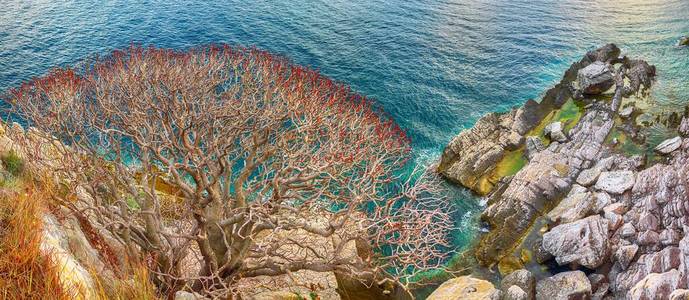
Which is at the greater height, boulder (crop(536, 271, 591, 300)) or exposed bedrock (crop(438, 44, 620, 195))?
exposed bedrock (crop(438, 44, 620, 195))

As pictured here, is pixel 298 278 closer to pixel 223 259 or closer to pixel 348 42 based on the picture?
pixel 223 259

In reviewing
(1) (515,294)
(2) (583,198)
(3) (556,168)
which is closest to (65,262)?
(1) (515,294)

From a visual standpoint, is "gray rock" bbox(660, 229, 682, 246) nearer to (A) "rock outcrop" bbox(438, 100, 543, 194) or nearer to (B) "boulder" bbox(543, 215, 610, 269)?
(B) "boulder" bbox(543, 215, 610, 269)

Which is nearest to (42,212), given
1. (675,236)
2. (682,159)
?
(675,236)

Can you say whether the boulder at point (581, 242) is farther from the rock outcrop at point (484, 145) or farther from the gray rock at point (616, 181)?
the rock outcrop at point (484, 145)

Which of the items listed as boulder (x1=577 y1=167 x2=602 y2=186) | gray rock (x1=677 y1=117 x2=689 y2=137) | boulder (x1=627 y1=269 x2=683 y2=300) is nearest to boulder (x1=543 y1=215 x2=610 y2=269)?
boulder (x1=627 y1=269 x2=683 y2=300)

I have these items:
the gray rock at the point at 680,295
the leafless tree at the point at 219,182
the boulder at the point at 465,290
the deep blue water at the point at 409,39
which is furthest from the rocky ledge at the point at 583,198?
the leafless tree at the point at 219,182
